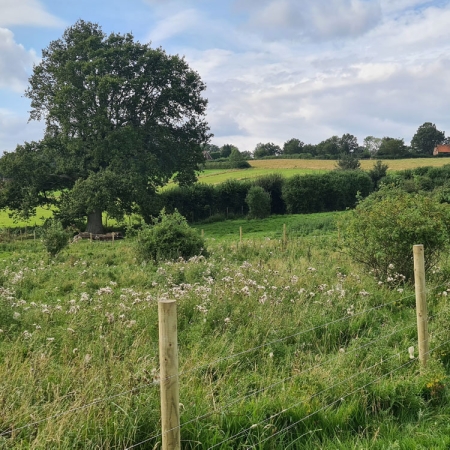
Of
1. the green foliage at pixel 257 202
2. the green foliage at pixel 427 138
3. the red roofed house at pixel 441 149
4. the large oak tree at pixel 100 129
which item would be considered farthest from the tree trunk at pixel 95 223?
the green foliage at pixel 427 138

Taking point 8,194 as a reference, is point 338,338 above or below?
below

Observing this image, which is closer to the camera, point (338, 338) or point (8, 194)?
point (338, 338)

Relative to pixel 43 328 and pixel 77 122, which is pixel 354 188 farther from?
pixel 43 328

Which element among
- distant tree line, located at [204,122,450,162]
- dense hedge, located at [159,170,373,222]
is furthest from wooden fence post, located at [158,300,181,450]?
distant tree line, located at [204,122,450,162]

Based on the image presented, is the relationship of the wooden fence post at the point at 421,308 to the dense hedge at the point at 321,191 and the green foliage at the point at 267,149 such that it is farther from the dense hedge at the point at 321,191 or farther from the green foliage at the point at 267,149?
the green foliage at the point at 267,149

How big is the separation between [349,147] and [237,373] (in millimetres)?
109242

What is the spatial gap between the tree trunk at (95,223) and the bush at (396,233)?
2779cm

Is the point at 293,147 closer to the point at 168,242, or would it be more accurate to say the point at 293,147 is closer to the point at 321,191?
the point at 321,191

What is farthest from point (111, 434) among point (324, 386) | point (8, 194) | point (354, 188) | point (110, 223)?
point (354, 188)

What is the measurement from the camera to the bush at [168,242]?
16312 mm

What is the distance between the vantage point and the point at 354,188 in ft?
169

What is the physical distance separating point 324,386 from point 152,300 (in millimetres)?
3798

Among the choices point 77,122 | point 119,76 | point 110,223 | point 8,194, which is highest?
point 119,76

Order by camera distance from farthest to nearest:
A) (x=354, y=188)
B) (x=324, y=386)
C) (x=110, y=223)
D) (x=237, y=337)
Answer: (x=354, y=188)
(x=110, y=223)
(x=237, y=337)
(x=324, y=386)
